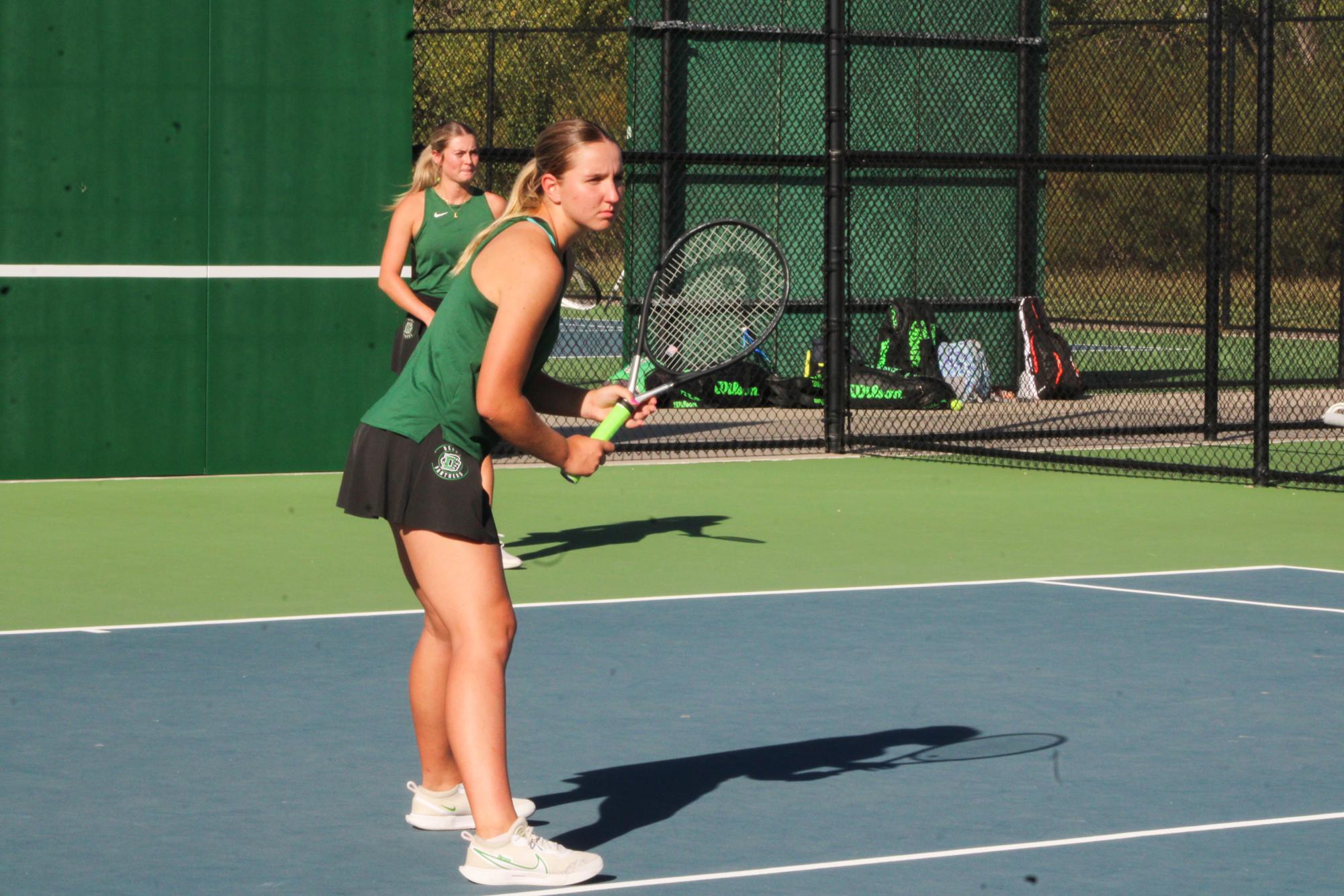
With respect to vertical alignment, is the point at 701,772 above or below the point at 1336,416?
below

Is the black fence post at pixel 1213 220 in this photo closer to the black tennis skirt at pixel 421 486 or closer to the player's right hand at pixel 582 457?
the player's right hand at pixel 582 457

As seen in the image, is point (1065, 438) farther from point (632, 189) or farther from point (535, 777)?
point (535, 777)

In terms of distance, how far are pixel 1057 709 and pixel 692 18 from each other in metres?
10.8

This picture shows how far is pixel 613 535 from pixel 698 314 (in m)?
2.24

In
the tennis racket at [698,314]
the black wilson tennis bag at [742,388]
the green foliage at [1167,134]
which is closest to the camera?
the tennis racket at [698,314]

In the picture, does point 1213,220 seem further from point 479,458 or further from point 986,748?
point 479,458

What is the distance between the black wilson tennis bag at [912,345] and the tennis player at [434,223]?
8.47m

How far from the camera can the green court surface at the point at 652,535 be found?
338 inches

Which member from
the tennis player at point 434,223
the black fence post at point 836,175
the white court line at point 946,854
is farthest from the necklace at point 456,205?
the black fence post at point 836,175

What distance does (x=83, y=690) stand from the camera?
6547mm

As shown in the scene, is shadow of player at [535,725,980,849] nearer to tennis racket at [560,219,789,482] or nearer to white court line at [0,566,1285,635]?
tennis racket at [560,219,789,482]

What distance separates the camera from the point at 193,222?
12.0 m

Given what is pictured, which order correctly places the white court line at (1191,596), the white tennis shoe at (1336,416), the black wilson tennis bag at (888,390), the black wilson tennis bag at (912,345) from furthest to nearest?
the black wilson tennis bag at (912,345) < the black wilson tennis bag at (888,390) < the white tennis shoe at (1336,416) < the white court line at (1191,596)

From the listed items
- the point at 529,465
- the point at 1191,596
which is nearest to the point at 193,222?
the point at 529,465
